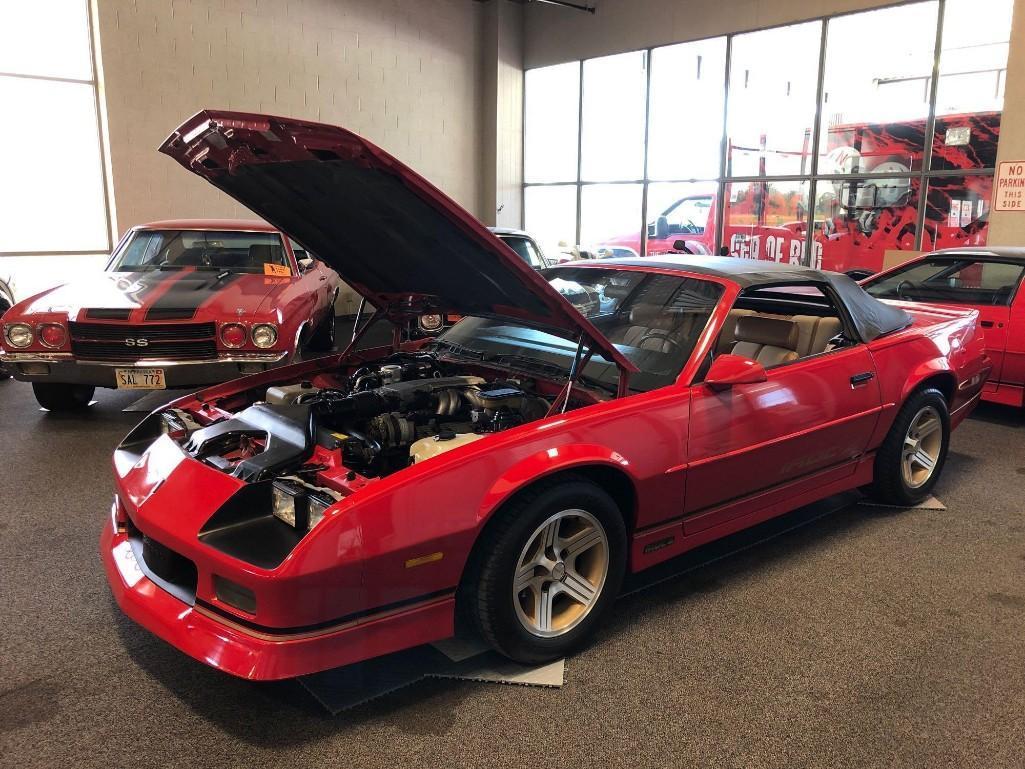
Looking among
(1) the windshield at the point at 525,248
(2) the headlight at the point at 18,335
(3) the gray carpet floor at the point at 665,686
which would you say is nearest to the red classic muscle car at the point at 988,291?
(3) the gray carpet floor at the point at 665,686

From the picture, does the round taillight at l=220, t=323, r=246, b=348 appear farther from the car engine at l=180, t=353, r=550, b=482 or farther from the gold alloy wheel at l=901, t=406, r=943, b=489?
the gold alloy wheel at l=901, t=406, r=943, b=489

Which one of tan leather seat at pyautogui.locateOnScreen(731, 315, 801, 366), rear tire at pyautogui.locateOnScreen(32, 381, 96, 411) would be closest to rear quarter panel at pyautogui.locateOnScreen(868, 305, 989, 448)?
tan leather seat at pyautogui.locateOnScreen(731, 315, 801, 366)

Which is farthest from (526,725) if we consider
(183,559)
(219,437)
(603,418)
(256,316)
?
(256,316)

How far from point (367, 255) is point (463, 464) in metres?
1.35

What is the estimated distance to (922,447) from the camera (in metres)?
3.99

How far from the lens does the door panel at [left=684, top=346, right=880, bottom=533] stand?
2.76 meters

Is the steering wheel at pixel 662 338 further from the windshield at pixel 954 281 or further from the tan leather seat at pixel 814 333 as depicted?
the windshield at pixel 954 281

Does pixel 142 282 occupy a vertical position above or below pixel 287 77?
below

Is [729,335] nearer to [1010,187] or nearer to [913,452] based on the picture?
[913,452]

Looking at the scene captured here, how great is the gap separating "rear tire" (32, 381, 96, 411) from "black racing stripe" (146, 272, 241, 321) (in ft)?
3.23

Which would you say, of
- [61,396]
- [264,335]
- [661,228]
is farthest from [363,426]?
[661,228]

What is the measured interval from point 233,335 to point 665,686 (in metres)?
3.81

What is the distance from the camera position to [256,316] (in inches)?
202

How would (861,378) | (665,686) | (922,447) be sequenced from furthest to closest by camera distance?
(922,447) < (861,378) < (665,686)
